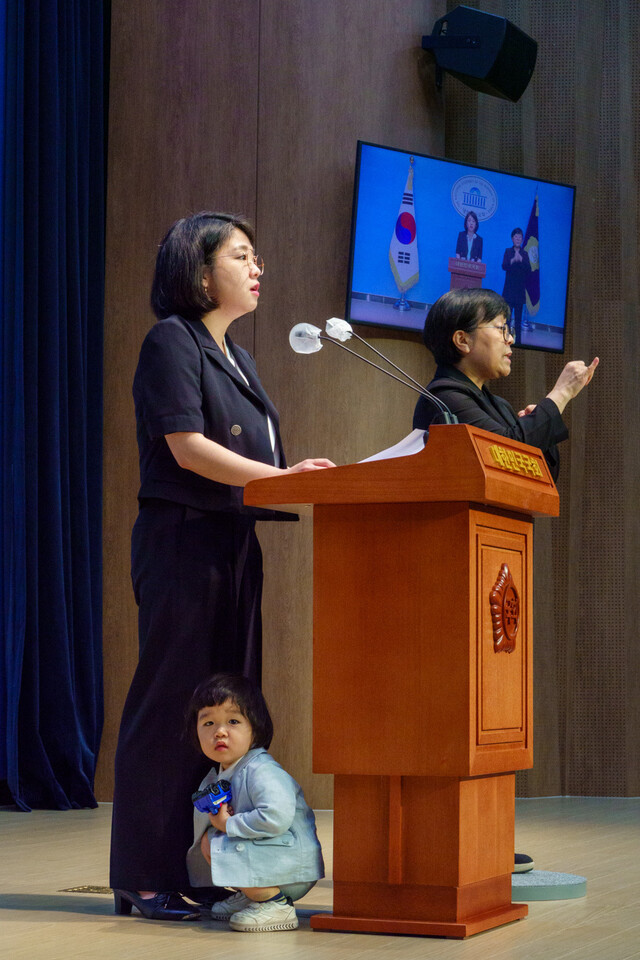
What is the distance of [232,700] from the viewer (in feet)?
7.97

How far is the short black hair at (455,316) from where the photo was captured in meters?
2.85

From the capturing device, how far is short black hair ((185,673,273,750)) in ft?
7.95

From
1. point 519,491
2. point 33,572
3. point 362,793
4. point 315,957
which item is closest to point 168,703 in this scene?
point 362,793

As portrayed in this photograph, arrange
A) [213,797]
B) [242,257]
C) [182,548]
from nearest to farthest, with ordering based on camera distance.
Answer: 1. [213,797]
2. [182,548]
3. [242,257]

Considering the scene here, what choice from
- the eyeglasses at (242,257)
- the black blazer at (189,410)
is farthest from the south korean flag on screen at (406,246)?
the black blazer at (189,410)

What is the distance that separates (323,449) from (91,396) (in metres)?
0.95

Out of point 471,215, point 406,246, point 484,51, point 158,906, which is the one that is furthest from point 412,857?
point 484,51

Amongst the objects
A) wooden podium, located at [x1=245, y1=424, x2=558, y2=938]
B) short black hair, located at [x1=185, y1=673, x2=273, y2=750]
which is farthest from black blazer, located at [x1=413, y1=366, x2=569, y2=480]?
short black hair, located at [x1=185, y1=673, x2=273, y2=750]

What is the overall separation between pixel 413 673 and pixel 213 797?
486 mm

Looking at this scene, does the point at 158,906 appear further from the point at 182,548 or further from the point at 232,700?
the point at 182,548

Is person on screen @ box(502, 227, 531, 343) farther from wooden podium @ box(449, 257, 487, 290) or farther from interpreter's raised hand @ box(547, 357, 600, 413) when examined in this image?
interpreter's raised hand @ box(547, 357, 600, 413)

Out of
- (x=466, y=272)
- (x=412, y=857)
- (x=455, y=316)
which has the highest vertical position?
(x=466, y=272)

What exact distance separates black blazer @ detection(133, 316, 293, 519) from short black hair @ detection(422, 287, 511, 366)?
1.63ft

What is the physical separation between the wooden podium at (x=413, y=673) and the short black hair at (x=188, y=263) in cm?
50
